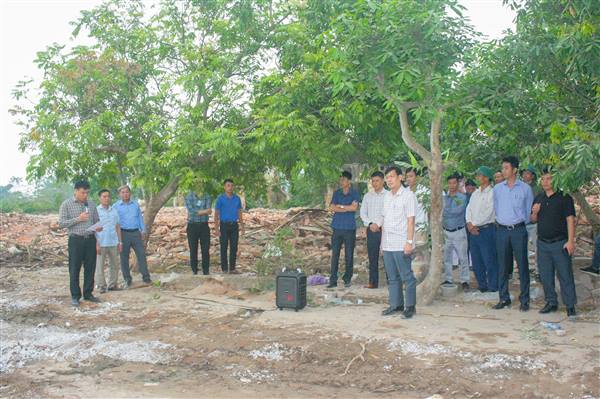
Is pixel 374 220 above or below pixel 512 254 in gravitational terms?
above

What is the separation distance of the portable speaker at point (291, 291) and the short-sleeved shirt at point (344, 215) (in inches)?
79.4

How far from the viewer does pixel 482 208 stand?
8.82 m

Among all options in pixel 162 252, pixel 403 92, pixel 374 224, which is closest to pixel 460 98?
pixel 403 92

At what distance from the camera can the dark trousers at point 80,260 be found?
8781 millimetres

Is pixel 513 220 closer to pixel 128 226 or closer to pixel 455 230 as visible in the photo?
pixel 455 230

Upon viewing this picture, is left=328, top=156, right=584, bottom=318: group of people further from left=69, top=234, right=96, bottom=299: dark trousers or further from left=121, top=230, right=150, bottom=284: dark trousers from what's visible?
left=69, top=234, right=96, bottom=299: dark trousers

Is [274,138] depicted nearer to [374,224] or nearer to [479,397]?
[374,224]

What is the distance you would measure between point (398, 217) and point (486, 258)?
7.14 feet

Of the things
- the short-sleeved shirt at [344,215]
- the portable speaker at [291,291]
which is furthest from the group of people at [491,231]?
the portable speaker at [291,291]

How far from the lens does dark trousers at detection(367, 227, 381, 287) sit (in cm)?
966

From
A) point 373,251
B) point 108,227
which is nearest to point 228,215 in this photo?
point 108,227

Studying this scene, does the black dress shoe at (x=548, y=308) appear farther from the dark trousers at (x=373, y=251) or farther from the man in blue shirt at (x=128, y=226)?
the man in blue shirt at (x=128, y=226)

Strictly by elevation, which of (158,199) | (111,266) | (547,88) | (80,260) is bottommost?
(111,266)

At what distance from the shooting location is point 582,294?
8352 mm
